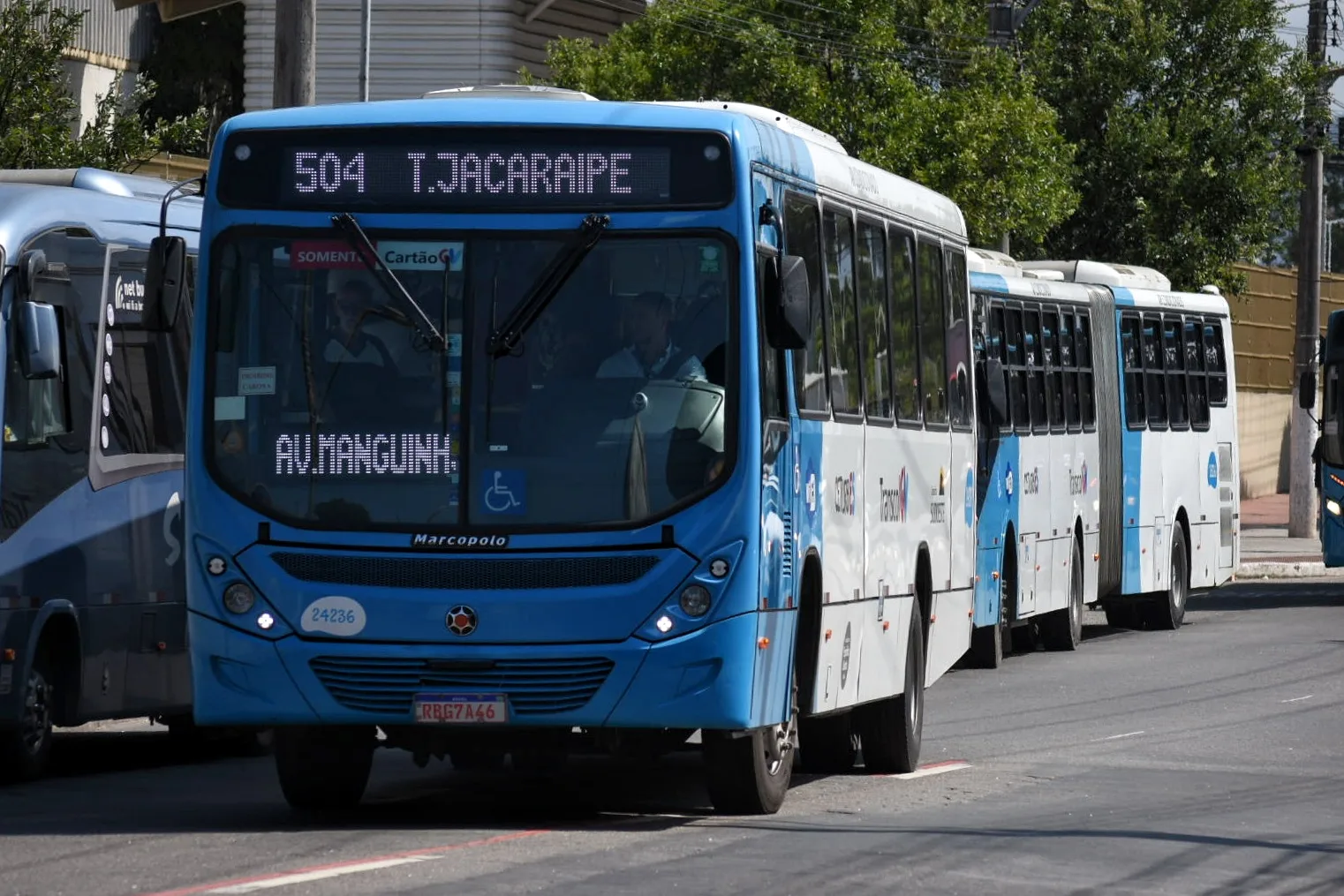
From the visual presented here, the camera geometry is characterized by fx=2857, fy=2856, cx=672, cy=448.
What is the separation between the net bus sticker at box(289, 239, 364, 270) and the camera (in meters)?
11.5

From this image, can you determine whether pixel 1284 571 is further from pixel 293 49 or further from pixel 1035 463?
pixel 293 49

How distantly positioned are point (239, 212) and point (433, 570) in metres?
1.72

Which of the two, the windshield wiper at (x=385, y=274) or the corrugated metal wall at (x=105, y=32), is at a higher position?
the corrugated metal wall at (x=105, y=32)

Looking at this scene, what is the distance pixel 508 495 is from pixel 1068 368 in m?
16.4

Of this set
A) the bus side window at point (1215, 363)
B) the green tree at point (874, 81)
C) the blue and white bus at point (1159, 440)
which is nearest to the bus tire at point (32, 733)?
the blue and white bus at point (1159, 440)

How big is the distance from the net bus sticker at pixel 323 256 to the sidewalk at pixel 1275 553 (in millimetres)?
26003

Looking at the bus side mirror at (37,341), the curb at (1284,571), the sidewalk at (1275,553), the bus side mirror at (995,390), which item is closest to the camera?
the bus side mirror at (37,341)

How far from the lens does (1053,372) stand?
87.0 ft

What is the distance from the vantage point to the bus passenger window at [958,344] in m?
16.2

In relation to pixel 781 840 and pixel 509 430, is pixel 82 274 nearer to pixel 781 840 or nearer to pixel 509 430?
pixel 509 430

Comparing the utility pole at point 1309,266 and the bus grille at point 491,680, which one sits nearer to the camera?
the bus grille at point 491,680

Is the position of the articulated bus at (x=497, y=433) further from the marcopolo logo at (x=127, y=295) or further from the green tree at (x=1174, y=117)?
the green tree at (x=1174, y=117)

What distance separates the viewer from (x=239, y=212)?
11.7 m

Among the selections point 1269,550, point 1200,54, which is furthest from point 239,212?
point 1200,54
